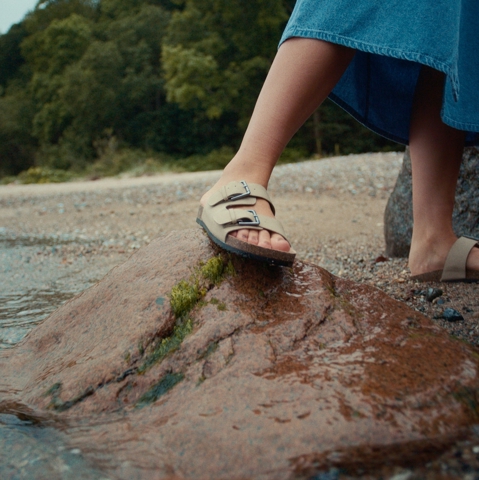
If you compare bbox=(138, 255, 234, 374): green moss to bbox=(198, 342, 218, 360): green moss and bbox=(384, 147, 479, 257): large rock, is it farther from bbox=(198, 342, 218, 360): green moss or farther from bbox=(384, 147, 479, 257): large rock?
bbox=(384, 147, 479, 257): large rock

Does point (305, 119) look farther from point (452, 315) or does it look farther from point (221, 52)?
point (221, 52)

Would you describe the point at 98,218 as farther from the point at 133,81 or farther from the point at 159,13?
the point at 159,13

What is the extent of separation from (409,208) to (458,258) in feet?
3.69

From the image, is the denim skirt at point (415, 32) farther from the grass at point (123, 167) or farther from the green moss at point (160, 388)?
the grass at point (123, 167)

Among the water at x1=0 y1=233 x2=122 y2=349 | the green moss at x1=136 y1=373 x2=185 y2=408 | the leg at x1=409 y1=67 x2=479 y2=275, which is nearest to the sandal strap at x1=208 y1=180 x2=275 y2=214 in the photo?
the green moss at x1=136 y1=373 x2=185 y2=408

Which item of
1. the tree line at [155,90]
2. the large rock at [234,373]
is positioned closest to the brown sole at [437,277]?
the large rock at [234,373]

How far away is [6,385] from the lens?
141cm

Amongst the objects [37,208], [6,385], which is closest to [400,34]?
[6,385]

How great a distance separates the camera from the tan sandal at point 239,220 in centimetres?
135

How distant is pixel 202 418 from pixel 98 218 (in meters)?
4.97

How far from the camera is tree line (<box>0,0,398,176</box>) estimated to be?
2086 centimetres

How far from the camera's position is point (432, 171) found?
70.4 inches

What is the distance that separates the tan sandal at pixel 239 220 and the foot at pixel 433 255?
68 cm

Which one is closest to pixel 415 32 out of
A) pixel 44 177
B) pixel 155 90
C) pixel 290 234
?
pixel 290 234
